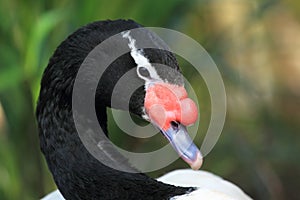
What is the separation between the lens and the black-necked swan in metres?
1.44

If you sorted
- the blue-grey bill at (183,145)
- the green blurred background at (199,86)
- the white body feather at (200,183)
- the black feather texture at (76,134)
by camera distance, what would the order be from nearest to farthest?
the blue-grey bill at (183,145), the black feather texture at (76,134), the white body feather at (200,183), the green blurred background at (199,86)

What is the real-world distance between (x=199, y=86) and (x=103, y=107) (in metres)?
0.97

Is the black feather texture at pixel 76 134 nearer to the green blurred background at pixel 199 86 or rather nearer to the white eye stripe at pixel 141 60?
the white eye stripe at pixel 141 60

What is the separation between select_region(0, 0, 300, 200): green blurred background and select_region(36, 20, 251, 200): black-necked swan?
55 centimetres

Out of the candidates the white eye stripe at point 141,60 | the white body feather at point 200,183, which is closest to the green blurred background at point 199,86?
the white body feather at point 200,183

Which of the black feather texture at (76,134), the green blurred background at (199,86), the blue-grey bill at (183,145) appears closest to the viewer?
Result: the blue-grey bill at (183,145)

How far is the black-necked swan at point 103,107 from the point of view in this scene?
144cm

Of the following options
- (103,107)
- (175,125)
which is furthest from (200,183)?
(175,125)

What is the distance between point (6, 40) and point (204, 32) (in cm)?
72

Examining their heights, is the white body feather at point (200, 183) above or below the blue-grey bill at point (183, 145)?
below

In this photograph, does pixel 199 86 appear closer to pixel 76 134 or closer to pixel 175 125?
pixel 76 134

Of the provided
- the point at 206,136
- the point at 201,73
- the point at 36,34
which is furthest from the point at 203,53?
the point at 36,34

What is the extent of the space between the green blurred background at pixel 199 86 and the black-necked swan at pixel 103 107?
1.81ft

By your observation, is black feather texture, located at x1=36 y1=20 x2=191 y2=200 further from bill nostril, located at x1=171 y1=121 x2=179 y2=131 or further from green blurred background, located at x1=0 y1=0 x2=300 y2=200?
green blurred background, located at x1=0 y1=0 x2=300 y2=200
